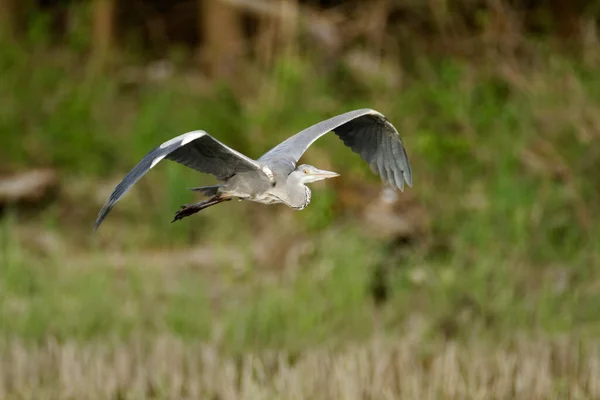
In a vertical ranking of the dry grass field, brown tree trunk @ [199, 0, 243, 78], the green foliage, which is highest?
brown tree trunk @ [199, 0, 243, 78]

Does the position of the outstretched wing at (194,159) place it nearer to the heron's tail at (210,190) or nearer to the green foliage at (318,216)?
the heron's tail at (210,190)

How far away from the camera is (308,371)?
15.9ft

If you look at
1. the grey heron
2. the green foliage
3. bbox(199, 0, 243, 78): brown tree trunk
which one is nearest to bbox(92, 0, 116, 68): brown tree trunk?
the green foliage

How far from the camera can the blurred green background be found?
5.73 metres

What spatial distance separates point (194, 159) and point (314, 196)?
4.49 metres

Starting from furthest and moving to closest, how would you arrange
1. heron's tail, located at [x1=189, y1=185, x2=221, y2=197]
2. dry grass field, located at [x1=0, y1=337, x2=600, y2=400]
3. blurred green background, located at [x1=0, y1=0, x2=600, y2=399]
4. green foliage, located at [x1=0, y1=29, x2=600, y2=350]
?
green foliage, located at [x1=0, y1=29, x2=600, y2=350]
blurred green background, located at [x1=0, y1=0, x2=600, y2=399]
dry grass field, located at [x1=0, y1=337, x2=600, y2=400]
heron's tail, located at [x1=189, y1=185, x2=221, y2=197]

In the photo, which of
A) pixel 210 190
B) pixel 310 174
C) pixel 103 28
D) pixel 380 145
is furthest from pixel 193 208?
pixel 103 28

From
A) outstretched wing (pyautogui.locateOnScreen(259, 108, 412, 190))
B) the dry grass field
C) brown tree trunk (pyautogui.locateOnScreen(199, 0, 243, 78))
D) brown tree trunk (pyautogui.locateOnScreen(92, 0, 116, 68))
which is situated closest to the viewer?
outstretched wing (pyautogui.locateOnScreen(259, 108, 412, 190))

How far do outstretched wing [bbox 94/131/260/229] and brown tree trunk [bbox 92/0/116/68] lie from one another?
7.13 m

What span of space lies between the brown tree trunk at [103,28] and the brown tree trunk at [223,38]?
0.87 m

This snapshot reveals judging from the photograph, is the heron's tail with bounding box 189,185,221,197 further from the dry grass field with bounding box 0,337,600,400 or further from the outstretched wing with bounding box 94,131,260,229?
the dry grass field with bounding box 0,337,600,400

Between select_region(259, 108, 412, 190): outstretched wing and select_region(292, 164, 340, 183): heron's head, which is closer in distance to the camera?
select_region(292, 164, 340, 183): heron's head

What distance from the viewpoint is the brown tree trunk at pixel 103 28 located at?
31.4ft

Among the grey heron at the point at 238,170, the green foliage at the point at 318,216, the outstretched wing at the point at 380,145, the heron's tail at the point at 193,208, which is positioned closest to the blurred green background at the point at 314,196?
the green foliage at the point at 318,216
